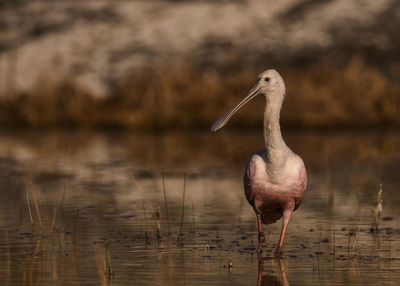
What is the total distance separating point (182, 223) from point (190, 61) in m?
26.7

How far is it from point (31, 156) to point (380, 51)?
18.9m

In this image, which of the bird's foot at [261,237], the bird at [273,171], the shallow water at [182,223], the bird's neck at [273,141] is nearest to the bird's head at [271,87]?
the bird at [273,171]

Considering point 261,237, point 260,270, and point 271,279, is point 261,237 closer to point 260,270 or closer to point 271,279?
point 260,270

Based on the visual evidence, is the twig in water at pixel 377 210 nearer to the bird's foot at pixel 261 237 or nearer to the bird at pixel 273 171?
the bird at pixel 273 171

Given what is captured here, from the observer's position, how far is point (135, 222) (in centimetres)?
1148

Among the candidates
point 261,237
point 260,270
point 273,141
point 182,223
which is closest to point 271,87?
point 273,141

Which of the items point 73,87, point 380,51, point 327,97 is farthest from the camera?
point 380,51

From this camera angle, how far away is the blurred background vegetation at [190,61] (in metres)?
26.3

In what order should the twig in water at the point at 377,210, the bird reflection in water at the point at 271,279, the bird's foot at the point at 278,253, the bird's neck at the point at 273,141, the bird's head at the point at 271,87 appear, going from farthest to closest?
the twig in water at the point at 377,210 → the bird's head at the point at 271,87 → the bird's neck at the point at 273,141 → the bird's foot at the point at 278,253 → the bird reflection in water at the point at 271,279

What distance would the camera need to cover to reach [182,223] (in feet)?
35.0

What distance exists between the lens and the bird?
982cm

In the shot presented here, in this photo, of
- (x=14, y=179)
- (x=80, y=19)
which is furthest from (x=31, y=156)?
(x=80, y=19)

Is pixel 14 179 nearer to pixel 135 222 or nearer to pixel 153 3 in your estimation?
pixel 135 222

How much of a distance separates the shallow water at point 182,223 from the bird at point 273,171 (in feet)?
1.29
